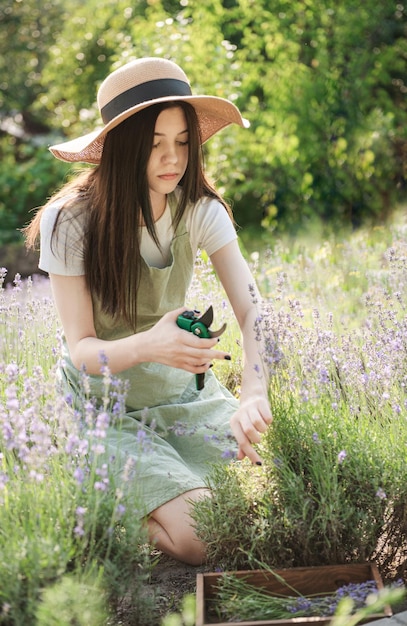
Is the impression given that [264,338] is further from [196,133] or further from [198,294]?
[198,294]

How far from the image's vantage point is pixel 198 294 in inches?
153

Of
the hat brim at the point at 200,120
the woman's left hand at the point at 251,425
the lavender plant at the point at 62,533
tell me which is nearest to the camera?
the lavender plant at the point at 62,533

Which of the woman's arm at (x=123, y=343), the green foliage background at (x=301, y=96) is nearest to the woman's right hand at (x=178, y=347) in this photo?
the woman's arm at (x=123, y=343)

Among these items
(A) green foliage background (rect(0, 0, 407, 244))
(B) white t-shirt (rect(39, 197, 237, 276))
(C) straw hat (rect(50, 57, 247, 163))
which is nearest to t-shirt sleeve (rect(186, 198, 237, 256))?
(B) white t-shirt (rect(39, 197, 237, 276))

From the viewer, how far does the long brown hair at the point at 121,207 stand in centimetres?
258

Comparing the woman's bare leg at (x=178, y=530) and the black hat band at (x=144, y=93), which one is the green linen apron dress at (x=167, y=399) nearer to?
the woman's bare leg at (x=178, y=530)

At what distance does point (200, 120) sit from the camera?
2.99m

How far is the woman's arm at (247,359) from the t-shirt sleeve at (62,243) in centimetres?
53

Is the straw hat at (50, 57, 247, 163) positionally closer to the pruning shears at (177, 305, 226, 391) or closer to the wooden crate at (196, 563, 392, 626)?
the pruning shears at (177, 305, 226, 391)

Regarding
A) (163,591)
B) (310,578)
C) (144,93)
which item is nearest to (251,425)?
(310,578)

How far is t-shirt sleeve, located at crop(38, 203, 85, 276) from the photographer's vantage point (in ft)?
8.63

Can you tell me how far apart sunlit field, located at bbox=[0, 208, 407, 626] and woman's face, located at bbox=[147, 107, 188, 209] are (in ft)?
1.69

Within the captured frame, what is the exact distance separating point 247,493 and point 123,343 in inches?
21.1

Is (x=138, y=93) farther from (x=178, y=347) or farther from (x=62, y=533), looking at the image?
(x=62, y=533)
